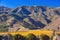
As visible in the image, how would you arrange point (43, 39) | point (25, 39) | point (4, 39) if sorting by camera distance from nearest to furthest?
point (43, 39) → point (25, 39) → point (4, 39)

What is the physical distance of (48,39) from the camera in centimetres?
8231

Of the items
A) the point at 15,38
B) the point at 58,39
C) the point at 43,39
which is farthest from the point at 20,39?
the point at 58,39

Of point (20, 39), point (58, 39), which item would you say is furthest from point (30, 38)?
point (58, 39)

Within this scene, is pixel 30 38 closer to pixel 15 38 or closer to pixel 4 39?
pixel 15 38

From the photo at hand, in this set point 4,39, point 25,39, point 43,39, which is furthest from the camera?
point 4,39

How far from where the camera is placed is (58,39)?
63.2 metres

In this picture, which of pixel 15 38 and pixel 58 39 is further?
pixel 15 38

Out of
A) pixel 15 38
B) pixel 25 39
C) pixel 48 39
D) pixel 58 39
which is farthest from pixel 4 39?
pixel 58 39

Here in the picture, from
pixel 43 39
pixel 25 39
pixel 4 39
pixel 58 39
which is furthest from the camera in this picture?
pixel 4 39

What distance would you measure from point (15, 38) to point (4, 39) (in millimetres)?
30294

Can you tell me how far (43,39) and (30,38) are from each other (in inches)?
266

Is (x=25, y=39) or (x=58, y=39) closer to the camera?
(x=58, y=39)

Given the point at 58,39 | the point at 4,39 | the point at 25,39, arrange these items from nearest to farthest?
the point at 58,39, the point at 25,39, the point at 4,39

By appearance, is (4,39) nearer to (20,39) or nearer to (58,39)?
(20,39)
